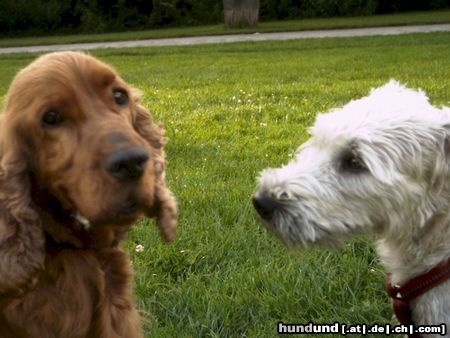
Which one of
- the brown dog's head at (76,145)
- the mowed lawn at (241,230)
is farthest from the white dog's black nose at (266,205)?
the brown dog's head at (76,145)

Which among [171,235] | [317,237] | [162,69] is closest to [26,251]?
[171,235]

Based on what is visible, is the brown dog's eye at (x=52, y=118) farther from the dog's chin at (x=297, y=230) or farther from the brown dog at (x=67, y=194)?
the dog's chin at (x=297, y=230)

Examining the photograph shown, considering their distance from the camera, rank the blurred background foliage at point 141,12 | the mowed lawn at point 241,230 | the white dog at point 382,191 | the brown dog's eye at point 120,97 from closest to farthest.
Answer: the brown dog's eye at point 120,97
the white dog at point 382,191
the mowed lawn at point 241,230
the blurred background foliage at point 141,12

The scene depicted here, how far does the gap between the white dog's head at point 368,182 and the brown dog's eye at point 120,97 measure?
824mm

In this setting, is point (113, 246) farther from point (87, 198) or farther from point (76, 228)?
point (87, 198)

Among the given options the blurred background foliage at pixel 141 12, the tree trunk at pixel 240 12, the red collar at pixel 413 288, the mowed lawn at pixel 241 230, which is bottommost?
the blurred background foliage at pixel 141 12

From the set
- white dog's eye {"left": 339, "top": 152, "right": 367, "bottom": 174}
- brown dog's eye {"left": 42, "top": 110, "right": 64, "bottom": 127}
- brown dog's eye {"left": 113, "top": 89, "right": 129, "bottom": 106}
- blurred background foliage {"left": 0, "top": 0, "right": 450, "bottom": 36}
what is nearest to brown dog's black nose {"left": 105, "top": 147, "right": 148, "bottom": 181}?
brown dog's eye {"left": 42, "top": 110, "right": 64, "bottom": 127}

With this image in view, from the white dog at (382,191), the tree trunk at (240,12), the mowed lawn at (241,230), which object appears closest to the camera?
the white dog at (382,191)

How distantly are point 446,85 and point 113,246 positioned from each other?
25.8 ft

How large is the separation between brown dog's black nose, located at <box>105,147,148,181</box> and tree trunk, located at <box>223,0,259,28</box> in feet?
95.5

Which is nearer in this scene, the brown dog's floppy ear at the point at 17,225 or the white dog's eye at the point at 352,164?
the brown dog's floppy ear at the point at 17,225

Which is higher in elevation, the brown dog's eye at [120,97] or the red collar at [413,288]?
the brown dog's eye at [120,97]

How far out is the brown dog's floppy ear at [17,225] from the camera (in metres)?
2.89

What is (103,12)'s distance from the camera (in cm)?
4122
